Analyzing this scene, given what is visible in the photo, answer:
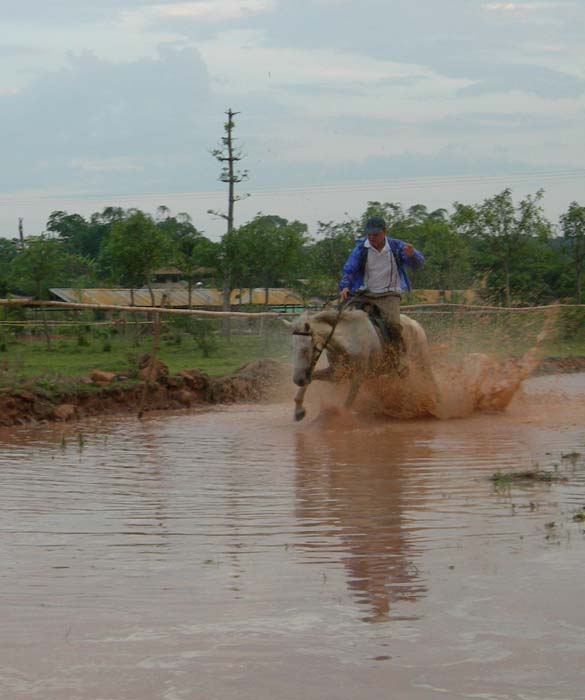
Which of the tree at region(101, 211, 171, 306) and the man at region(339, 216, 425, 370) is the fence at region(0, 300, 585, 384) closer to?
the man at region(339, 216, 425, 370)

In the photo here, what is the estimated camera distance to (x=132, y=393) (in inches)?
574

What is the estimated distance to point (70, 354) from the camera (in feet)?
68.0

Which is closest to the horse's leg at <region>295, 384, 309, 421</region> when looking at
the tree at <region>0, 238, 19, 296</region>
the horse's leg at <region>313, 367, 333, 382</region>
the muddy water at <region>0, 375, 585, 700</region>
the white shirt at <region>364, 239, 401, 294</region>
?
the horse's leg at <region>313, 367, 333, 382</region>

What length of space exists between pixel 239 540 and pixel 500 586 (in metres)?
1.62

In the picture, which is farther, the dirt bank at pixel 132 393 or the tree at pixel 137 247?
the tree at pixel 137 247

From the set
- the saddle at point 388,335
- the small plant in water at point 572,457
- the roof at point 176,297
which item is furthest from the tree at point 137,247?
the small plant in water at point 572,457

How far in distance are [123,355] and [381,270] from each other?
27.0 ft

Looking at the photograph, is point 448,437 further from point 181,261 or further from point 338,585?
point 181,261

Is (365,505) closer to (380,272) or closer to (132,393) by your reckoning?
(380,272)

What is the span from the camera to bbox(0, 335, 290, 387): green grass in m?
16.7

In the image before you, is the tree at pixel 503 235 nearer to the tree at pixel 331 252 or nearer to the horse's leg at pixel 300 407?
the tree at pixel 331 252

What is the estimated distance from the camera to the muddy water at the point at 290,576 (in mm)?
4195

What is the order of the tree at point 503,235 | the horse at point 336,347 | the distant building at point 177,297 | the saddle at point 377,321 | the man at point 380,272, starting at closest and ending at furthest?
the horse at point 336,347, the man at point 380,272, the saddle at point 377,321, the tree at point 503,235, the distant building at point 177,297

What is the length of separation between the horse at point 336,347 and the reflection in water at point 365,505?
601 millimetres
